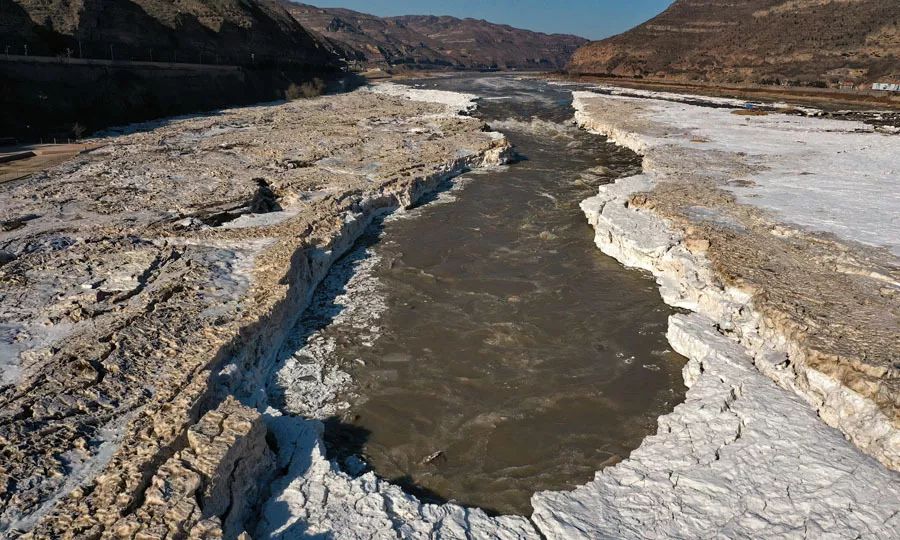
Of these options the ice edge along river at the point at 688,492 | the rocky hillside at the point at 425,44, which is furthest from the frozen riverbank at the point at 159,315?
the rocky hillside at the point at 425,44

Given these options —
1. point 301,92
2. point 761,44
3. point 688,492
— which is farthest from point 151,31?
point 761,44

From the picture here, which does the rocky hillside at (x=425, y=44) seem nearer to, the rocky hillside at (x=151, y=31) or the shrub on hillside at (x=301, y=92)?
the rocky hillside at (x=151, y=31)

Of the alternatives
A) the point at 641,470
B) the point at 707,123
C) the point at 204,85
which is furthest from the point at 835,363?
the point at 204,85

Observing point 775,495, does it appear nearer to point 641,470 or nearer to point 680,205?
point 641,470

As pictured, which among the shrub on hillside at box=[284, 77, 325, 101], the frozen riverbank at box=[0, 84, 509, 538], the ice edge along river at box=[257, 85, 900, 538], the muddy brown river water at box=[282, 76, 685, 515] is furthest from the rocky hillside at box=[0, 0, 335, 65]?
the ice edge along river at box=[257, 85, 900, 538]

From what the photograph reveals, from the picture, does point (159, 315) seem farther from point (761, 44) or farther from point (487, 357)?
point (761, 44)
